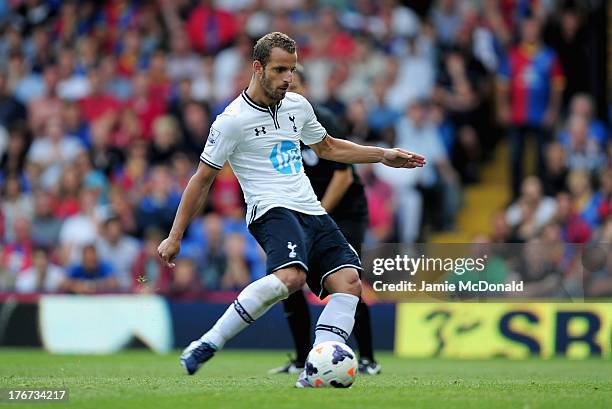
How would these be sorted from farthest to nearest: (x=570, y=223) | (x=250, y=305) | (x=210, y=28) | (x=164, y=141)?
(x=210, y=28), (x=164, y=141), (x=570, y=223), (x=250, y=305)

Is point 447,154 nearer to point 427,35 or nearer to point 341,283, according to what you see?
point 427,35

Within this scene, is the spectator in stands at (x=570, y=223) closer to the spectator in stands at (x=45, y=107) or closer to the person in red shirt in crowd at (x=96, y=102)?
the person in red shirt in crowd at (x=96, y=102)

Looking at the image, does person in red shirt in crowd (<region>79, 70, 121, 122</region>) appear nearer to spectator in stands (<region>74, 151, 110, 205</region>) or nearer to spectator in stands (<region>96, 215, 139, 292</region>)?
spectator in stands (<region>74, 151, 110, 205</region>)

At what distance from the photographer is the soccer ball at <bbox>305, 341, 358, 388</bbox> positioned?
849cm

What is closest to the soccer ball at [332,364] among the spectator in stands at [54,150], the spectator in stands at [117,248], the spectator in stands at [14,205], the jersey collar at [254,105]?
the jersey collar at [254,105]

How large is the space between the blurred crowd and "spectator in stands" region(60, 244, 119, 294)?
22mm

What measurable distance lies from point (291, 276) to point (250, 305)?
342 millimetres

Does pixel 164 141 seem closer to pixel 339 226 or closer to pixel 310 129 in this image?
pixel 339 226

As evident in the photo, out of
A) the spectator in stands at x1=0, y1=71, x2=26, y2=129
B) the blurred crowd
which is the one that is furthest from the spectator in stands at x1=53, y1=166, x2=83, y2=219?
the spectator in stands at x1=0, y1=71, x2=26, y2=129

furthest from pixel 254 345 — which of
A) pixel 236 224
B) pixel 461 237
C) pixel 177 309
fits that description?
pixel 461 237

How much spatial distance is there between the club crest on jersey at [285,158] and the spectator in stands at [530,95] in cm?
923

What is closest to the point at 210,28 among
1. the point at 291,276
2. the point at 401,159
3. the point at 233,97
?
the point at 233,97

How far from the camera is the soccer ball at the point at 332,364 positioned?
849 cm

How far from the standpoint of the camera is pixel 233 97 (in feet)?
63.3
